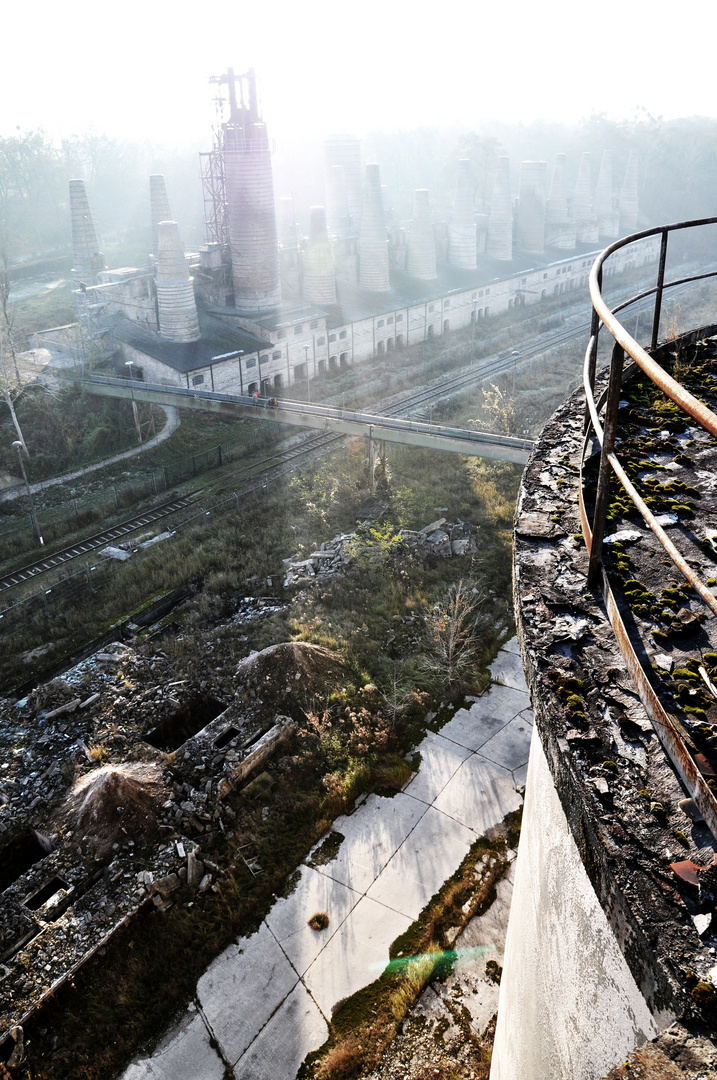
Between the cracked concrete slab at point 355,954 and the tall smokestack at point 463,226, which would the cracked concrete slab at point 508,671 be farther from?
the tall smokestack at point 463,226

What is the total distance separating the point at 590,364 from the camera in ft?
10.6

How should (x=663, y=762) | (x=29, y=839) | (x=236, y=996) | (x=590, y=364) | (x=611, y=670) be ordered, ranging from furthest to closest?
(x=29, y=839), (x=236, y=996), (x=590, y=364), (x=611, y=670), (x=663, y=762)

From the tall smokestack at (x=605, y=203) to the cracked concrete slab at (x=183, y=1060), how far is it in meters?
56.6

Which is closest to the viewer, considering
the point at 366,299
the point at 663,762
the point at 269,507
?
the point at 663,762

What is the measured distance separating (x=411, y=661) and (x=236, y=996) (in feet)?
20.9

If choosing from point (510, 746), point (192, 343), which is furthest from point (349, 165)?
point (510, 746)

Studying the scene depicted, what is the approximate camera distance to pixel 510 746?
439 inches

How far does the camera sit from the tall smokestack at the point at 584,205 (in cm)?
4928

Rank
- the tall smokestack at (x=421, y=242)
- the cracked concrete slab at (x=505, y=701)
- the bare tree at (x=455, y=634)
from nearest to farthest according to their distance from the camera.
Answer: the cracked concrete slab at (x=505, y=701)
the bare tree at (x=455, y=634)
the tall smokestack at (x=421, y=242)

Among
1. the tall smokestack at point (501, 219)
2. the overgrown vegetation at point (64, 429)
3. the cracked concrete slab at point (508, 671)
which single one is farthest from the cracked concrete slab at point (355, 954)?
the tall smokestack at point (501, 219)

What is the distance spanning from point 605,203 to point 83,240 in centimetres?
3916

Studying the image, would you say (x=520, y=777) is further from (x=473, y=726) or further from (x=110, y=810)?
(x=110, y=810)

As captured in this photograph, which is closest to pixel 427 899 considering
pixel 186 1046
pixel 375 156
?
pixel 186 1046

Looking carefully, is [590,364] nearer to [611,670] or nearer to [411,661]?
[611,670]
